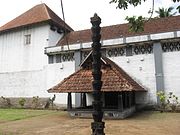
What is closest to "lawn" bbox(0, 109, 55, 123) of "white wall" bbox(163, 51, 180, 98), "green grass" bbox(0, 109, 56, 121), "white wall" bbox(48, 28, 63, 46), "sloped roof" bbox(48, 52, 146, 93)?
"green grass" bbox(0, 109, 56, 121)

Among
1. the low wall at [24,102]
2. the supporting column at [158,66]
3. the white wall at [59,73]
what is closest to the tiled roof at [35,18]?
the white wall at [59,73]

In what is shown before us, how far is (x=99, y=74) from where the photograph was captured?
434 cm

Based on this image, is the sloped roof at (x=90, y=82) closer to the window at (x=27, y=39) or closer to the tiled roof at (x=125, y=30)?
the tiled roof at (x=125, y=30)

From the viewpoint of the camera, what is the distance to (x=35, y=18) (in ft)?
83.5

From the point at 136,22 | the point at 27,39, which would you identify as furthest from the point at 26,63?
the point at 136,22

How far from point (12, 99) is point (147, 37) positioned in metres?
14.1

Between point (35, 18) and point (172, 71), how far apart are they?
552 inches

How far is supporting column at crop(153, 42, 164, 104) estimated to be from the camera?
1866 centimetres

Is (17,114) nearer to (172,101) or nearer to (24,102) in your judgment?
(24,102)

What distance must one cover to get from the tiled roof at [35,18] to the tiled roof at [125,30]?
2.14m

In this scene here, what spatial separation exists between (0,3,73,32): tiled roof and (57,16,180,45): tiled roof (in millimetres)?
2141

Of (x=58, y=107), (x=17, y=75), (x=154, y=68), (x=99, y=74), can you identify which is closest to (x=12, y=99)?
(x=17, y=75)

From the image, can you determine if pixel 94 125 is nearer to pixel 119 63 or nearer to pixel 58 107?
pixel 119 63

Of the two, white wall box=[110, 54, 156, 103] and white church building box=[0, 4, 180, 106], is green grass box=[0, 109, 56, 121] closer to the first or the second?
white church building box=[0, 4, 180, 106]
